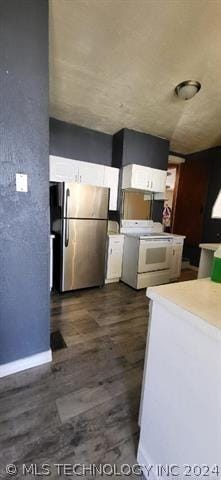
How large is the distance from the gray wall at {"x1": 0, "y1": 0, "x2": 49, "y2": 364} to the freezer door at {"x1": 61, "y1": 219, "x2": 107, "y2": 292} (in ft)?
4.25

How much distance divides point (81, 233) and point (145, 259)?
1.01m

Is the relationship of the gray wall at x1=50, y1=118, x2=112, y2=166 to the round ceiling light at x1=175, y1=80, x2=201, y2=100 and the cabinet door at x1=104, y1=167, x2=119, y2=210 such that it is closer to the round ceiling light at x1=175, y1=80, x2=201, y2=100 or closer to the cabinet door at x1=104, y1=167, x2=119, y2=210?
the cabinet door at x1=104, y1=167, x2=119, y2=210

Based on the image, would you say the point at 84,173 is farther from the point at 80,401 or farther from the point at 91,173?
the point at 80,401

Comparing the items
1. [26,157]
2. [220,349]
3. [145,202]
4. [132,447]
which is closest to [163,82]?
[145,202]

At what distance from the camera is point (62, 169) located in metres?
3.17

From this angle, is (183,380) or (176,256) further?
(176,256)

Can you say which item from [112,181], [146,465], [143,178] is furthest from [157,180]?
[146,465]

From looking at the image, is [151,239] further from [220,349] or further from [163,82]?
[220,349]

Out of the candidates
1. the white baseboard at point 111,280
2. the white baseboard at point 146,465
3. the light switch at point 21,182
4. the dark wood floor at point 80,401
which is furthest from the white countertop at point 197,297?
the white baseboard at point 111,280

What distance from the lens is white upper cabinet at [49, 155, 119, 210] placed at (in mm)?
3123

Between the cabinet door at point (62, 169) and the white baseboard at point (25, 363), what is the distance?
7.45 ft

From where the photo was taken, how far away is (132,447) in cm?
114

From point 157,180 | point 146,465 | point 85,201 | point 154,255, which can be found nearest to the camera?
point 146,465

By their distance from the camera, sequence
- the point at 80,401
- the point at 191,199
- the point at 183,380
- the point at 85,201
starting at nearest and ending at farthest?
1. the point at 183,380
2. the point at 80,401
3. the point at 85,201
4. the point at 191,199
